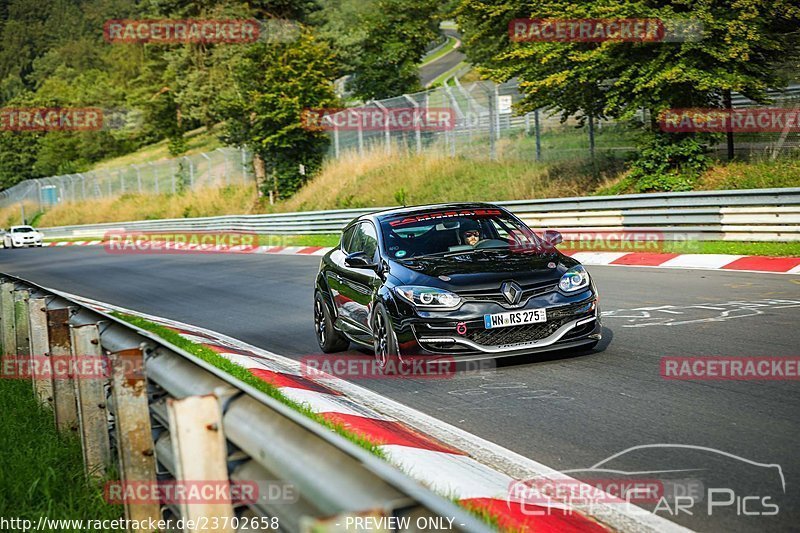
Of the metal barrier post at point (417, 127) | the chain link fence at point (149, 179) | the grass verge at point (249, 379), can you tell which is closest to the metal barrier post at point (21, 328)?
the grass verge at point (249, 379)

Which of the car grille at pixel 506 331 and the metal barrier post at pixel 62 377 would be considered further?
the car grille at pixel 506 331

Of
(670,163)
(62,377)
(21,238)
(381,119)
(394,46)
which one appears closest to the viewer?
(62,377)

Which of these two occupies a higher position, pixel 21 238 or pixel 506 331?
pixel 506 331

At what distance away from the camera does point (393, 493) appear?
7.73 feet

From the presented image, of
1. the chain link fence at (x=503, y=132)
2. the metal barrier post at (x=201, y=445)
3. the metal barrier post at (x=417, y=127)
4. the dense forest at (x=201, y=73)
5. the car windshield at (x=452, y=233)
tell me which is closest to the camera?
the metal barrier post at (x=201, y=445)

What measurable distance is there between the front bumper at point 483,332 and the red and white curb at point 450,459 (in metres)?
0.62

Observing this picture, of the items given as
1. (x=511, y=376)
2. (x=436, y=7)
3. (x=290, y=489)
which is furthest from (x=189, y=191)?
(x=290, y=489)

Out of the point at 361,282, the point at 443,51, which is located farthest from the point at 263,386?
the point at 443,51

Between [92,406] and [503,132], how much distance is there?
1013 inches

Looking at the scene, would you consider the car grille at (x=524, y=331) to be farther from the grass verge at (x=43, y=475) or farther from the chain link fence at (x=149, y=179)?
the chain link fence at (x=149, y=179)

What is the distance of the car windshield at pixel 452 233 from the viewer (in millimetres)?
9781

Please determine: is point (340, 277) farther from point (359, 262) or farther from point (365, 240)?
point (359, 262)

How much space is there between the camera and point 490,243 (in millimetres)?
9891

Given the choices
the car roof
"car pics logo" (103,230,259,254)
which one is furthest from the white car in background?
the car roof
